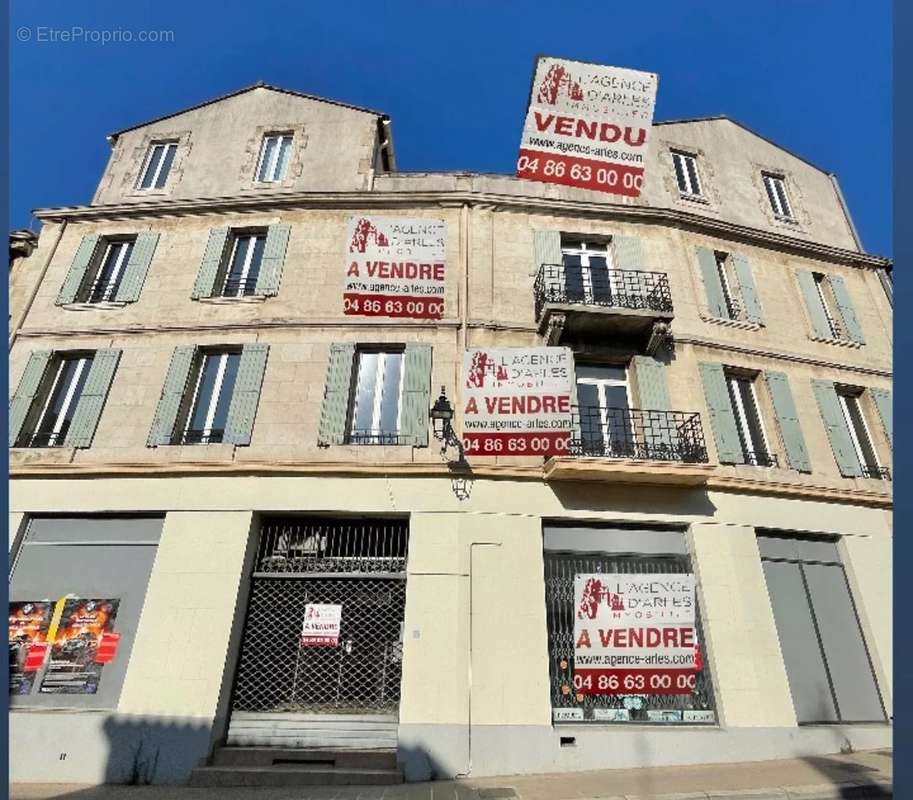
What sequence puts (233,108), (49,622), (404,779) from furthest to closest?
(233,108) → (49,622) → (404,779)

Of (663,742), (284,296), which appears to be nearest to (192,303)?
(284,296)

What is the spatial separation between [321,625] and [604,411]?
604 cm

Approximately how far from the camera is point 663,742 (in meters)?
7.84

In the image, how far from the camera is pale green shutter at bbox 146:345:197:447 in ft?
31.8

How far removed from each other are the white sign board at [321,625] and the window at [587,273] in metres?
7.06

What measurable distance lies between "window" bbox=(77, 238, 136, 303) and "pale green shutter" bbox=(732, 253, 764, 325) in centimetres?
1317

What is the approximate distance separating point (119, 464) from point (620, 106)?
956 centimetres

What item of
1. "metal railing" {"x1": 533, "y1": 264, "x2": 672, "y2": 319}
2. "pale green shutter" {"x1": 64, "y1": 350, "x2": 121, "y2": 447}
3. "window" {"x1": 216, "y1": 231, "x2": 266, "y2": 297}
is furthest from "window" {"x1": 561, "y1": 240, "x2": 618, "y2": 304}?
"pale green shutter" {"x1": 64, "y1": 350, "x2": 121, "y2": 447}

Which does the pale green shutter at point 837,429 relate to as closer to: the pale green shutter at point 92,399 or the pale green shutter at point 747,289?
the pale green shutter at point 747,289

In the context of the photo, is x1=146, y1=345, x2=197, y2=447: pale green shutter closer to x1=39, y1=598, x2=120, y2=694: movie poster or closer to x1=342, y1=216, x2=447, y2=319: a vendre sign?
x1=39, y1=598, x2=120, y2=694: movie poster

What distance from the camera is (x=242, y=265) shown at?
11875mm

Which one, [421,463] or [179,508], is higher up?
[421,463]

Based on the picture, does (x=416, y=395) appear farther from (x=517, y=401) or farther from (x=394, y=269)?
(x=394, y=269)

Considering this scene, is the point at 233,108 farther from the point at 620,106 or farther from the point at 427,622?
the point at 427,622
